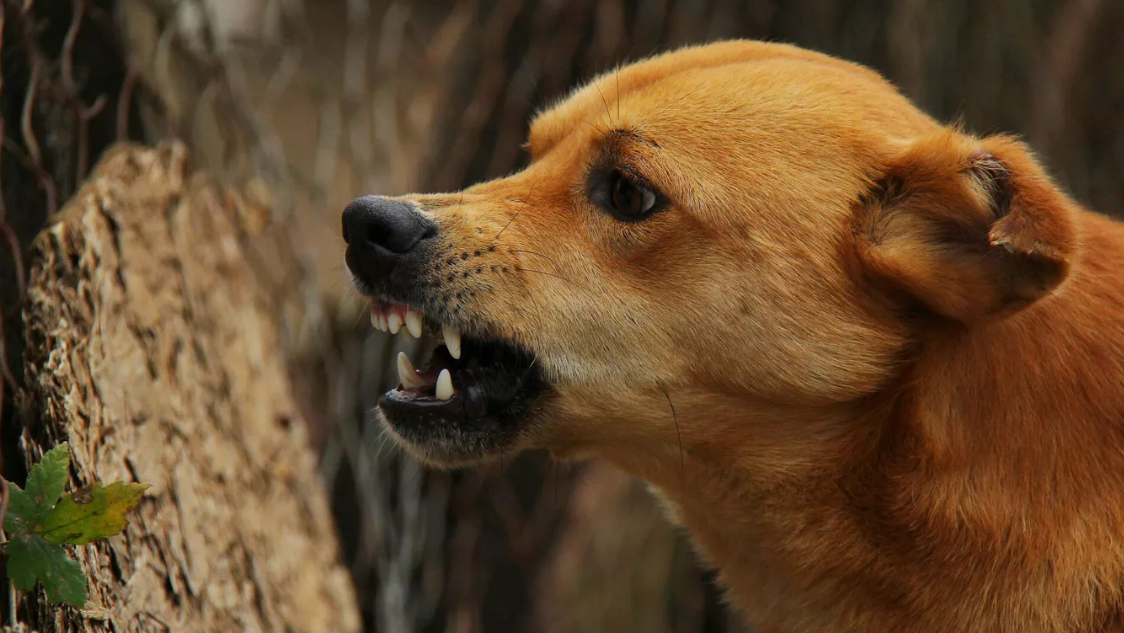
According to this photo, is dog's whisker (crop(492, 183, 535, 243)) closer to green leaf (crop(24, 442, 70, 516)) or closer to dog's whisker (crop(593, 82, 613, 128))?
dog's whisker (crop(593, 82, 613, 128))

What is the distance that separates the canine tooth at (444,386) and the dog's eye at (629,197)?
0.59m

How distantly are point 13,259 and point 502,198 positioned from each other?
1.27m

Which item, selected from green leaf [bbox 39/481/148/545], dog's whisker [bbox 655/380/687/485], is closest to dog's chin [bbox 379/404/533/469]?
dog's whisker [bbox 655/380/687/485]

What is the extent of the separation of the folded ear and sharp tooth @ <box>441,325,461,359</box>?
985 millimetres

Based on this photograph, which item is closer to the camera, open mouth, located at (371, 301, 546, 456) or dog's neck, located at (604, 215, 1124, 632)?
dog's neck, located at (604, 215, 1124, 632)

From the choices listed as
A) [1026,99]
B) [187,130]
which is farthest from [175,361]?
[1026,99]

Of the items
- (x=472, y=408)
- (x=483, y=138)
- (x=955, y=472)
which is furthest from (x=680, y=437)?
(x=483, y=138)

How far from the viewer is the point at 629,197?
271 cm

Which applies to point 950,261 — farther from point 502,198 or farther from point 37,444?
point 37,444

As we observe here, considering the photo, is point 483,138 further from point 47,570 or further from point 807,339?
point 47,570

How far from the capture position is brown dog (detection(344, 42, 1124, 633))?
2.46 metres

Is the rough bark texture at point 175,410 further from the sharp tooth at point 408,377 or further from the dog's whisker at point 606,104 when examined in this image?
the dog's whisker at point 606,104

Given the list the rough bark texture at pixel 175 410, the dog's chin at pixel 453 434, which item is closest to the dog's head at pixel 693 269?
the dog's chin at pixel 453 434

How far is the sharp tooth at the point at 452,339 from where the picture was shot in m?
2.70
